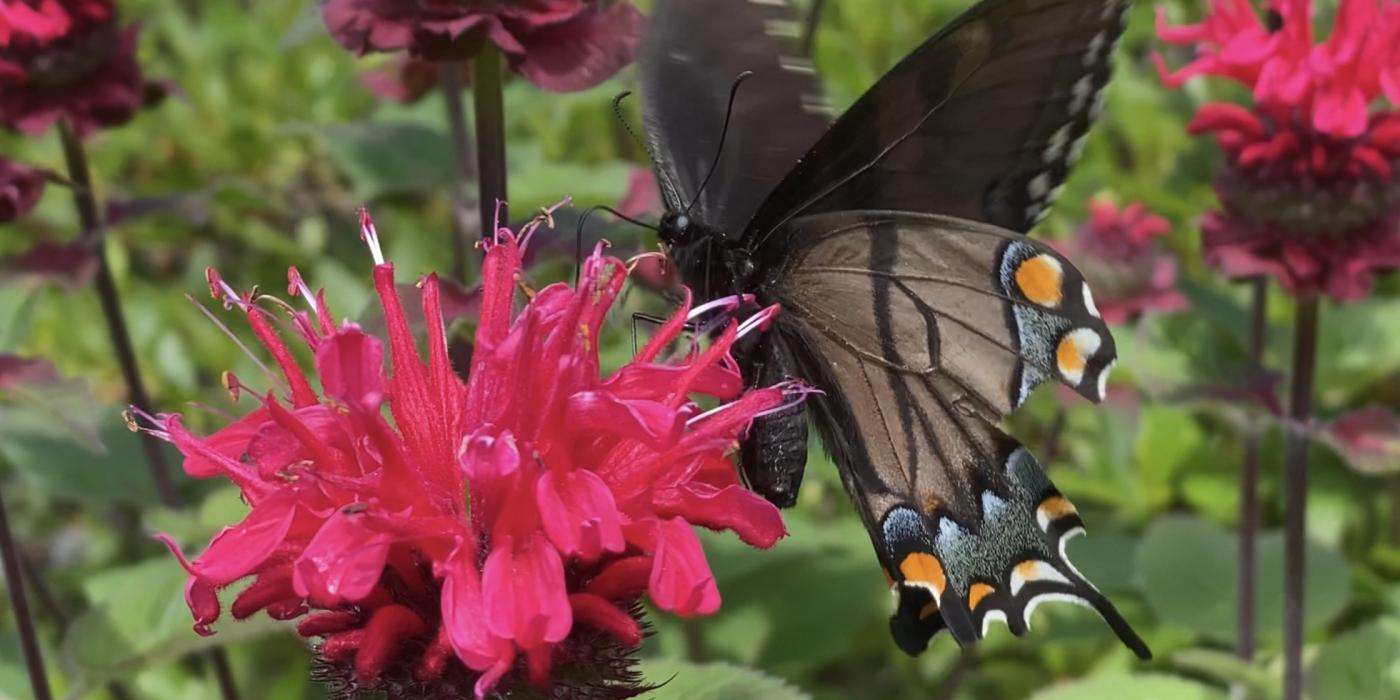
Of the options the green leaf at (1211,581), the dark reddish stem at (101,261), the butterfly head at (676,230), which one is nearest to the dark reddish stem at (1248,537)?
the green leaf at (1211,581)

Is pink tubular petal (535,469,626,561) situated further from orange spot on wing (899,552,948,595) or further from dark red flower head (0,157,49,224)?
dark red flower head (0,157,49,224)

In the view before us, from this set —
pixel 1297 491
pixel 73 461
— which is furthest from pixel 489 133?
pixel 1297 491

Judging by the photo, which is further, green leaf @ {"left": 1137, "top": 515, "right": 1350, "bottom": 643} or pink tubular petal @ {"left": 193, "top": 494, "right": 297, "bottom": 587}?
green leaf @ {"left": 1137, "top": 515, "right": 1350, "bottom": 643}

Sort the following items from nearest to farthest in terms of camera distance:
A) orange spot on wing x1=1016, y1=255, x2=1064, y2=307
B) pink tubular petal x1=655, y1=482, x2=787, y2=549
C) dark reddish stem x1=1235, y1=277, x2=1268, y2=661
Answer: pink tubular petal x1=655, y1=482, x2=787, y2=549
orange spot on wing x1=1016, y1=255, x2=1064, y2=307
dark reddish stem x1=1235, y1=277, x2=1268, y2=661

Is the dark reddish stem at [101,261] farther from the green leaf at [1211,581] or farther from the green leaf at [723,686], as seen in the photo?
the green leaf at [1211,581]

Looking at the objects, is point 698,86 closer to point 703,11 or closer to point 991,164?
point 703,11

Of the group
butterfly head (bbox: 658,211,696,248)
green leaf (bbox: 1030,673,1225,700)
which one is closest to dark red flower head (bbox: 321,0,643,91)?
butterfly head (bbox: 658,211,696,248)

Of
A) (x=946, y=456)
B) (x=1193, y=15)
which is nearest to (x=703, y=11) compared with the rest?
(x=946, y=456)
